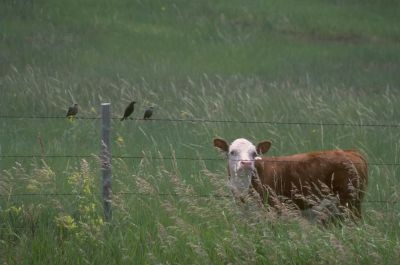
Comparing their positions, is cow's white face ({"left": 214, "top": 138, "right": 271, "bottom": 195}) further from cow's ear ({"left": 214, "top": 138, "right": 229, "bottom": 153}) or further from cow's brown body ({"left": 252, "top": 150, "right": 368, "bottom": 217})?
cow's brown body ({"left": 252, "top": 150, "right": 368, "bottom": 217})

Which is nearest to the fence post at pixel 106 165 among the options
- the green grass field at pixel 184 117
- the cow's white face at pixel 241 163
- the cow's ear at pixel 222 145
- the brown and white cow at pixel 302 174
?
the green grass field at pixel 184 117

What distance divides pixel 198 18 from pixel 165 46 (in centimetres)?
335

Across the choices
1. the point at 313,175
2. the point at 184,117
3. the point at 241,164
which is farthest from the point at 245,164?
the point at 184,117

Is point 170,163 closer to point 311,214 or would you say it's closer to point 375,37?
point 311,214

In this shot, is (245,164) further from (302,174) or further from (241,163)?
(302,174)

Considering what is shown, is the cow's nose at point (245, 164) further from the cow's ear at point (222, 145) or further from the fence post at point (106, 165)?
the fence post at point (106, 165)

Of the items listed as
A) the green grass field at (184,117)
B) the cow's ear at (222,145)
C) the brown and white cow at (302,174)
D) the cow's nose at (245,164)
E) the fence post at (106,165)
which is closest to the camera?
the green grass field at (184,117)

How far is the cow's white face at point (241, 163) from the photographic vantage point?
10219 millimetres

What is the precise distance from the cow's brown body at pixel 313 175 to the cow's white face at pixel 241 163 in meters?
0.13

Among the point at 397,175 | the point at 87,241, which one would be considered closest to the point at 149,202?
the point at 87,241

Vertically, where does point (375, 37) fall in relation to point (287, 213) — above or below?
above

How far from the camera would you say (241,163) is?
10.2 metres

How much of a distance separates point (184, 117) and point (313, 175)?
20.8 ft

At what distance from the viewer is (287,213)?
27.5 ft
